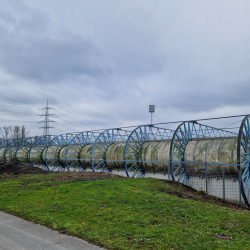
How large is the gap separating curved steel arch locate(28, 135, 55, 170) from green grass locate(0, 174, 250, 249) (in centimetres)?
3439

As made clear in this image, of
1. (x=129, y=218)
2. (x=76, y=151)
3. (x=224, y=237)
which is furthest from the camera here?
(x=76, y=151)

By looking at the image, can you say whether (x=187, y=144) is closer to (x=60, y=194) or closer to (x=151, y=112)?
(x=60, y=194)

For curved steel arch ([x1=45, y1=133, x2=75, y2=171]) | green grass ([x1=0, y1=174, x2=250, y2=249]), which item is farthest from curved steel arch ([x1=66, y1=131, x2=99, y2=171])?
green grass ([x1=0, y1=174, x2=250, y2=249])

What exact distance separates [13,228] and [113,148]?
24.1 metres

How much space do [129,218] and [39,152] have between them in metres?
43.2

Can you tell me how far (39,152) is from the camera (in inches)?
1927

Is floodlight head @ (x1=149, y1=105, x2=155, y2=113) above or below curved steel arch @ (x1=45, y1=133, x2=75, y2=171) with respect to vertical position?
above

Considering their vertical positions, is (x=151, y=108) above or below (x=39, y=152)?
above

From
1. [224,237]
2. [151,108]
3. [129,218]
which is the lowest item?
[224,237]

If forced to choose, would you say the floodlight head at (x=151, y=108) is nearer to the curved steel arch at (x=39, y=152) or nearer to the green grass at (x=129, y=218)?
the curved steel arch at (x=39, y=152)

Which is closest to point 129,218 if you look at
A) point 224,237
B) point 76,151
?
point 224,237

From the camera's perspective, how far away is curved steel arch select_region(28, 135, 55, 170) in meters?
48.4

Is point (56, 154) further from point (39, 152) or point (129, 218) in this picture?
point (129, 218)

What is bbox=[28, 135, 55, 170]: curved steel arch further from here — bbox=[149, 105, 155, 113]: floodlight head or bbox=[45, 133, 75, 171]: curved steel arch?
bbox=[149, 105, 155, 113]: floodlight head
